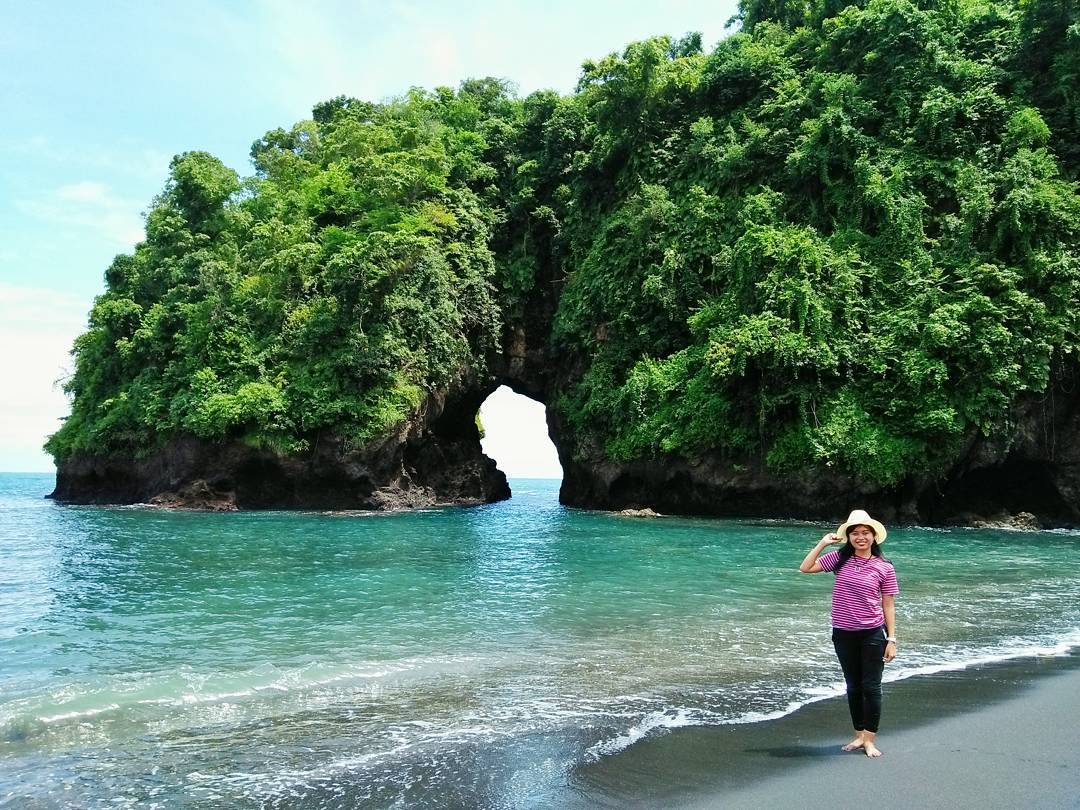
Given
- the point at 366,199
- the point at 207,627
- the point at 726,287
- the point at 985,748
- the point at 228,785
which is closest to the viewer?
the point at 228,785

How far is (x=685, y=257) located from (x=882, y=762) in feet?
71.0

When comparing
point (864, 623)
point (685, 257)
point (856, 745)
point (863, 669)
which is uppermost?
point (685, 257)

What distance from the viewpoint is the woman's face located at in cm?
439

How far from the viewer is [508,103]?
115ft

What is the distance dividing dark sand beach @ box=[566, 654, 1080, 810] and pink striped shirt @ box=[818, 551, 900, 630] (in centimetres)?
76

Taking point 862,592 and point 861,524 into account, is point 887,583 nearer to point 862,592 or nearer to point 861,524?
point 862,592

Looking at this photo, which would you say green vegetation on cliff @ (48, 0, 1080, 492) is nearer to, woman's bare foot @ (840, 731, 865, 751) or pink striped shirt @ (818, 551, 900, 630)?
pink striped shirt @ (818, 551, 900, 630)

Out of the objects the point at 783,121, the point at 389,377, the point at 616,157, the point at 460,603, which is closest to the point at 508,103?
the point at 616,157

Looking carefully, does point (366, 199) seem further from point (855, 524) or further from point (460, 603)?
point (855, 524)

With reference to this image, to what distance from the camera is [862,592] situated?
4328mm

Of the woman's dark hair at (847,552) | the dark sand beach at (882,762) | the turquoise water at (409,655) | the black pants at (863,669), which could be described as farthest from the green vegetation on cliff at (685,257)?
the black pants at (863,669)

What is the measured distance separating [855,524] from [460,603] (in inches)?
225

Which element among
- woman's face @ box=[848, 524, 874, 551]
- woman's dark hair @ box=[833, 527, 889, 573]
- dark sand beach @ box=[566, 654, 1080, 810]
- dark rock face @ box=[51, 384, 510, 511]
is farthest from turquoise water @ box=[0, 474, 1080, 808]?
dark rock face @ box=[51, 384, 510, 511]

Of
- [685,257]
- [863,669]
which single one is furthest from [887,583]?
[685,257]
